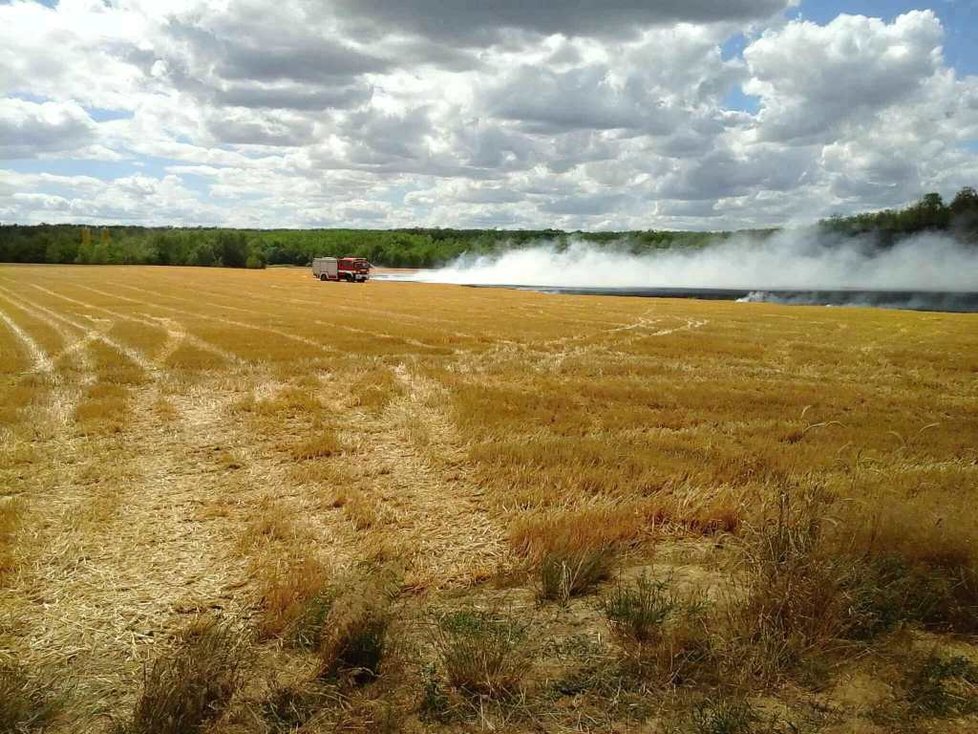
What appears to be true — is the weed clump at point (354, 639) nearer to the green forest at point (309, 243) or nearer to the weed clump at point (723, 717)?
the weed clump at point (723, 717)

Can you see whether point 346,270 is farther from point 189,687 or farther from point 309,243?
point 309,243

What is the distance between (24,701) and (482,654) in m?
2.86

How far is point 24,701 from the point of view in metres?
4.45

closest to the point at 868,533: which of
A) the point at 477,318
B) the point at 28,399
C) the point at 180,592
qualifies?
the point at 180,592

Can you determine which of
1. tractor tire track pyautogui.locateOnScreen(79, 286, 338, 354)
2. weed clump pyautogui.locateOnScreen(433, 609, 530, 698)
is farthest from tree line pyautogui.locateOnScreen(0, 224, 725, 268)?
weed clump pyautogui.locateOnScreen(433, 609, 530, 698)

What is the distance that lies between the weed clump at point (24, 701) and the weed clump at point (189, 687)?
0.52 meters

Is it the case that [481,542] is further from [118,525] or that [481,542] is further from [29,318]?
[29,318]

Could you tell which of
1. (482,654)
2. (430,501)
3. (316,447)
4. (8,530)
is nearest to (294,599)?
(482,654)

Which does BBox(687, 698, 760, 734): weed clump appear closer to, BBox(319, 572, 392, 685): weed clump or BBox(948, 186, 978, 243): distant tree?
BBox(319, 572, 392, 685): weed clump

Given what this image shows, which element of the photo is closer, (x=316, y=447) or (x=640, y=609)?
(x=640, y=609)

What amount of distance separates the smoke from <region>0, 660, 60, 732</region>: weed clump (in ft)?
272

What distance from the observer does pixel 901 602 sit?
5.88 m

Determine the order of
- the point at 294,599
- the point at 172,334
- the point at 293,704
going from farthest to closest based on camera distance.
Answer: the point at 172,334, the point at 294,599, the point at 293,704

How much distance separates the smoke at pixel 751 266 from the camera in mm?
92438
